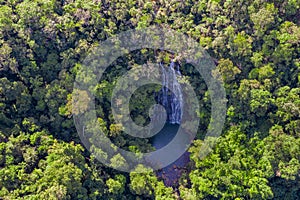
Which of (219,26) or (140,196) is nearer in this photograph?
(140,196)

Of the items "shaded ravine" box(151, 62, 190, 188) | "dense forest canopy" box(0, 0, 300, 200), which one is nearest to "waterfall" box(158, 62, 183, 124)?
"shaded ravine" box(151, 62, 190, 188)

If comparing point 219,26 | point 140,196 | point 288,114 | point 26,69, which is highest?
point 219,26

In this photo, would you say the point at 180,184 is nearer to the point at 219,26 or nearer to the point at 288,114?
the point at 288,114

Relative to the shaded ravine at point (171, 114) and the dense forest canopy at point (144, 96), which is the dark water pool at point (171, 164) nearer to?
the shaded ravine at point (171, 114)

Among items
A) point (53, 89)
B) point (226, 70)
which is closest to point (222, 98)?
point (226, 70)

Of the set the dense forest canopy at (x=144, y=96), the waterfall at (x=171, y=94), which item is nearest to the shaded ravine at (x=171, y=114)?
the waterfall at (x=171, y=94)
